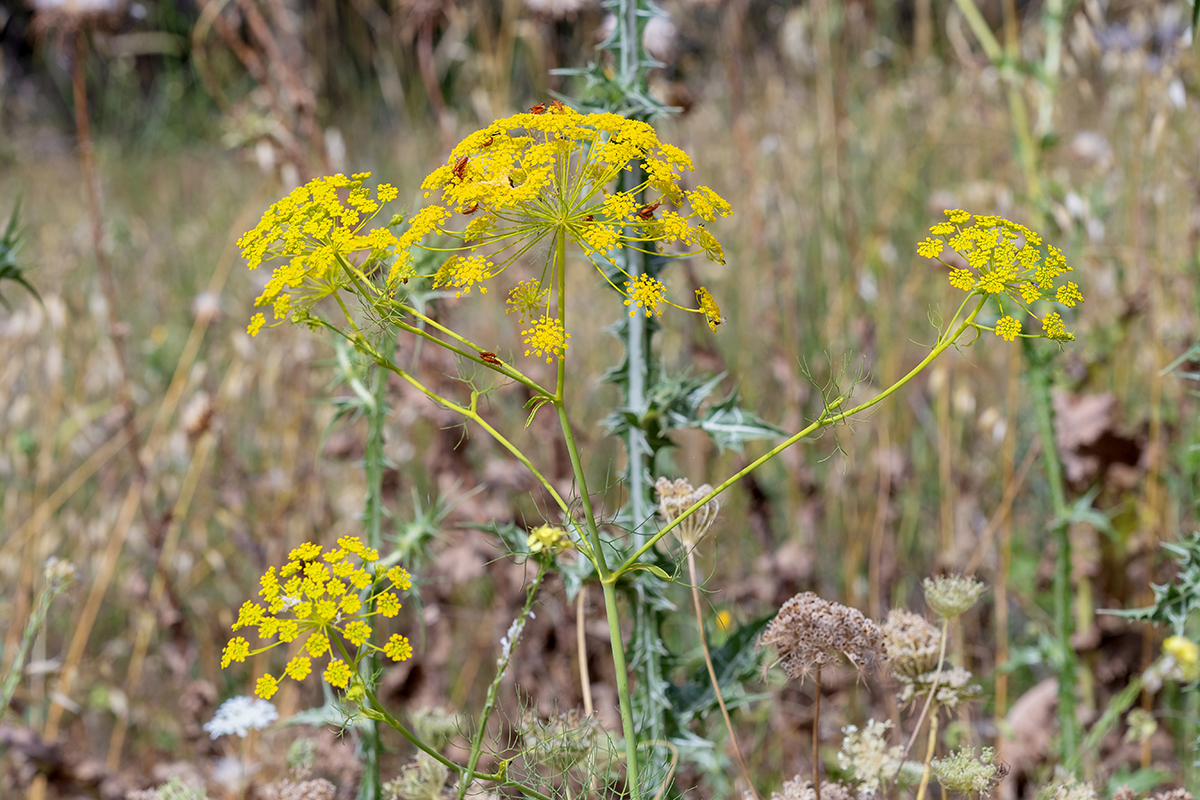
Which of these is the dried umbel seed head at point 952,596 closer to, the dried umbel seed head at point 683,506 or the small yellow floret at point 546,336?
the dried umbel seed head at point 683,506

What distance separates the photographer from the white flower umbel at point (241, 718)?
151 centimetres

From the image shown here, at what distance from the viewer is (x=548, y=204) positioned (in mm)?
974

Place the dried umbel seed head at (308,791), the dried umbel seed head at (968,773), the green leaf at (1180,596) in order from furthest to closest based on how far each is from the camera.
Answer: the green leaf at (1180,596)
the dried umbel seed head at (308,791)
the dried umbel seed head at (968,773)

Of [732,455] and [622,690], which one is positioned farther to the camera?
[732,455]

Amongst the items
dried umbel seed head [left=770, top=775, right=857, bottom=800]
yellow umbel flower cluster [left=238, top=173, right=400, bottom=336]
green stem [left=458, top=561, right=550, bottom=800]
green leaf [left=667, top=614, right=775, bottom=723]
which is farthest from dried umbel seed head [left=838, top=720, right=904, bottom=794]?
yellow umbel flower cluster [left=238, top=173, right=400, bottom=336]

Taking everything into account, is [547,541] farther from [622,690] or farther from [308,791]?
[308,791]

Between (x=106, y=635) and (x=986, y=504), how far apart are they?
2.69 metres

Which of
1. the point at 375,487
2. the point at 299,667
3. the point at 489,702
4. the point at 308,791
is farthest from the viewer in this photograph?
the point at 375,487

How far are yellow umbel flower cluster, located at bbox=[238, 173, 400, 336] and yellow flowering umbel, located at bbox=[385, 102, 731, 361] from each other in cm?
4

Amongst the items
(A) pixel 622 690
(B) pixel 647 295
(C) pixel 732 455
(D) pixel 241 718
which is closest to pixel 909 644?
(A) pixel 622 690

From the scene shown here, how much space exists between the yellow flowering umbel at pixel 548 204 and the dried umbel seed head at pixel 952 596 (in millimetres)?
505

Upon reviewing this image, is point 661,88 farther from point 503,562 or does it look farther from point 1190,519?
point 1190,519

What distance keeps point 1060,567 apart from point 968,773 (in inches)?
42.0

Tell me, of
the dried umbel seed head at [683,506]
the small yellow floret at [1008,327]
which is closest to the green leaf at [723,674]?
the dried umbel seed head at [683,506]
